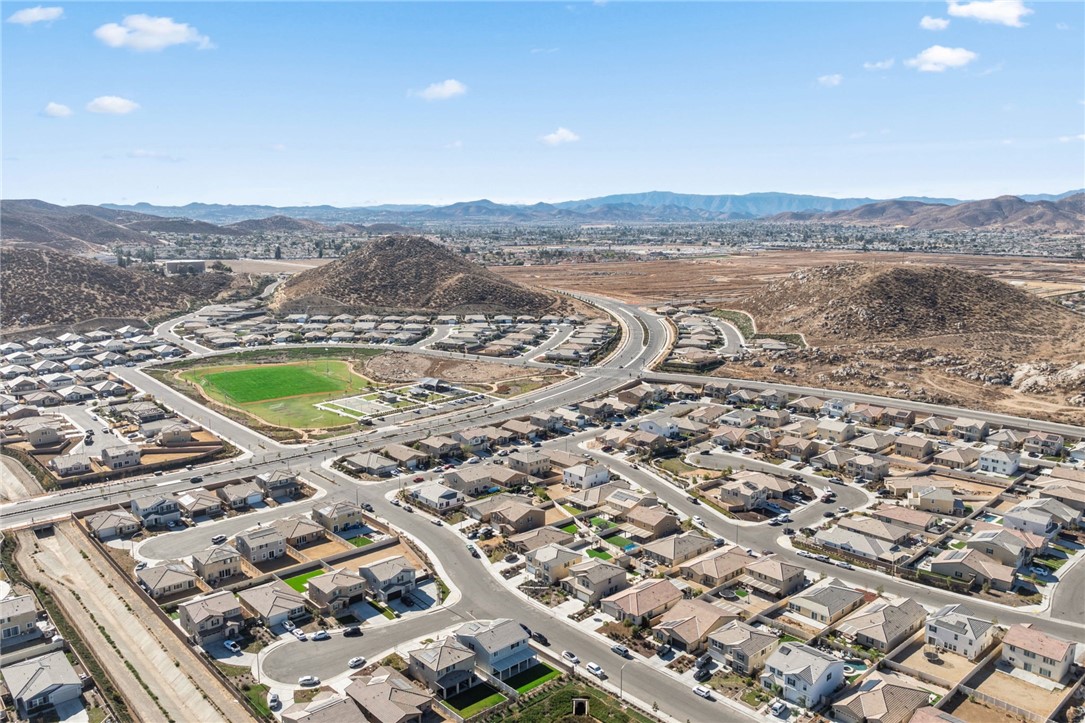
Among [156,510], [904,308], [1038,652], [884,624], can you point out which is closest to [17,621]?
[156,510]

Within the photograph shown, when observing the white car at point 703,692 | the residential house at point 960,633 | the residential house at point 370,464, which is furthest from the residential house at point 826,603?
the residential house at point 370,464

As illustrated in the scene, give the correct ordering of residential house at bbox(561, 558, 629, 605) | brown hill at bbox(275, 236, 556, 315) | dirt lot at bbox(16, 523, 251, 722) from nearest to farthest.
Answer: dirt lot at bbox(16, 523, 251, 722) < residential house at bbox(561, 558, 629, 605) < brown hill at bbox(275, 236, 556, 315)

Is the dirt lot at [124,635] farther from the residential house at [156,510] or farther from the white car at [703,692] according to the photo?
the white car at [703,692]

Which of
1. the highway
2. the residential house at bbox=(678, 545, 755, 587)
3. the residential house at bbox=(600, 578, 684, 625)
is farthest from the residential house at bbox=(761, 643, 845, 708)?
the residential house at bbox=(678, 545, 755, 587)

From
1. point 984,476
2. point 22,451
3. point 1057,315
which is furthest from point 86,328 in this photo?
point 1057,315

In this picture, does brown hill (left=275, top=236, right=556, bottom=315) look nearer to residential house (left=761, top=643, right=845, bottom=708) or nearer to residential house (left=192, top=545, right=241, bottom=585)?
residential house (left=192, top=545, right=241, bottom=585)
